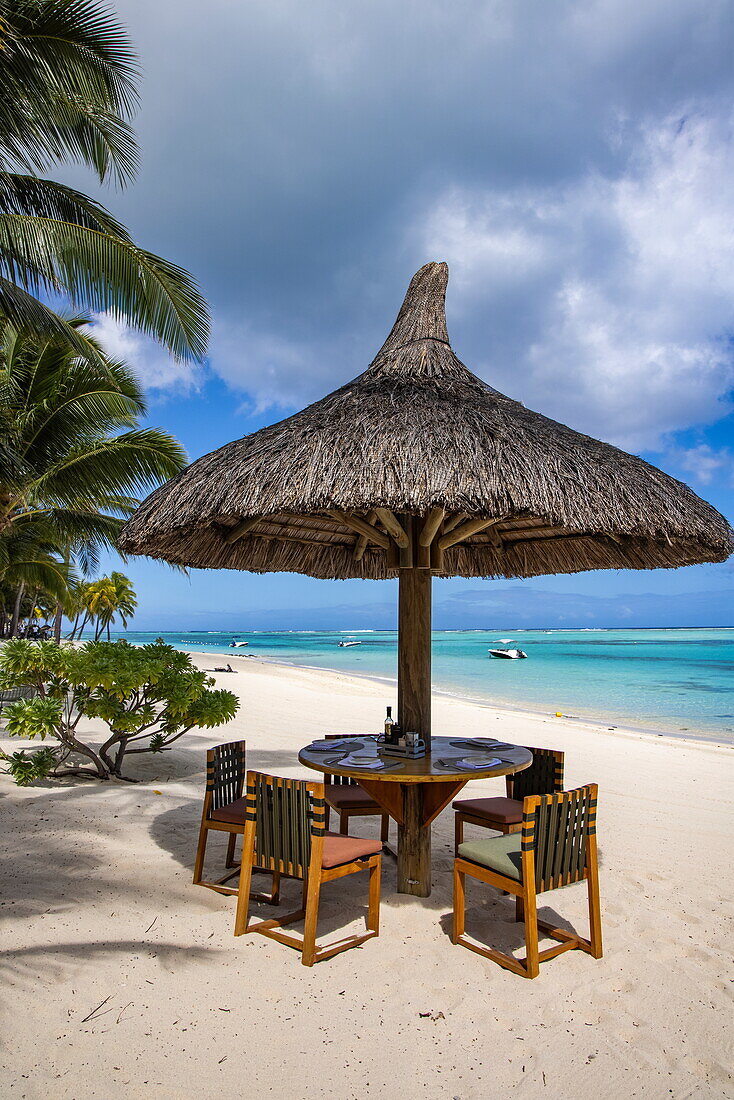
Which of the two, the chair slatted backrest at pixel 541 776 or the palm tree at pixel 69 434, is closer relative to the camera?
the chair slatted backrest at pixel 541 776

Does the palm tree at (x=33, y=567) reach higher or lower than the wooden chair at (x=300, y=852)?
higher

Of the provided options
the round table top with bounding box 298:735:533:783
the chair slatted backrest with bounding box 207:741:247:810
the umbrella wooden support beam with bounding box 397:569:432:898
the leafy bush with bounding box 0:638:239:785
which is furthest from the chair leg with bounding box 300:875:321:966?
the leafy bush with bounding box 0:638:239:785

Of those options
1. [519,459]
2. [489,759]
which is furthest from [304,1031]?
[519,459]

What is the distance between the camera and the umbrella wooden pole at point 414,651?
3.84 meters

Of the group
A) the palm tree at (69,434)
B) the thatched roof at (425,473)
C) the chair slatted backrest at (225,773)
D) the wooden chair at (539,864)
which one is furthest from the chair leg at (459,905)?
Answer: the palm tree at (69,434)

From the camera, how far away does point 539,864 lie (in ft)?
9.23

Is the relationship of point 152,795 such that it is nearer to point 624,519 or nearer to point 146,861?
point 146,861

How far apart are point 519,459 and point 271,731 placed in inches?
291

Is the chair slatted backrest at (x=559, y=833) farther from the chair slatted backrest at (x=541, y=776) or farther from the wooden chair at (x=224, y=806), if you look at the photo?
the wooden chair at (x=224, y=806)

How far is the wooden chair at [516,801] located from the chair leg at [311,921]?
3.82 ft

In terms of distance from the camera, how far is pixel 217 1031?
2.36 m

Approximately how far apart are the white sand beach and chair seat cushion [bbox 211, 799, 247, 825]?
420 millimetres

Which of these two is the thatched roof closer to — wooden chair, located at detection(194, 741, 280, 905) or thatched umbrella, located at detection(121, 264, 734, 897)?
thatched umbrella, located at detection(121, 264, 734, 897)

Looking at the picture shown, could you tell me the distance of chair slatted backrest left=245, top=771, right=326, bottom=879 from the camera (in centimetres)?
288
